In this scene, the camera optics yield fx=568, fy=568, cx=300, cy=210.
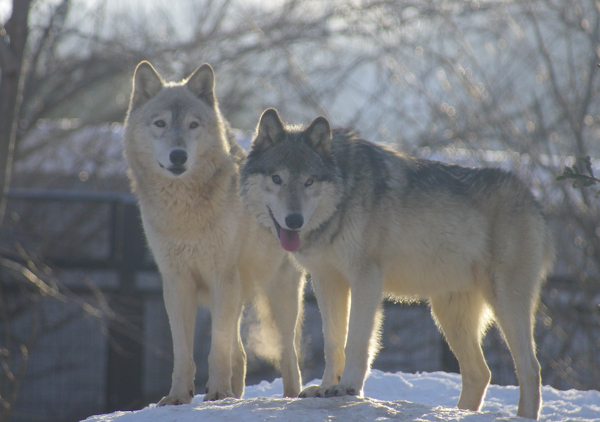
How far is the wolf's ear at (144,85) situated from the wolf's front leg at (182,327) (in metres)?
1.39

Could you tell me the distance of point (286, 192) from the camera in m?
3.53

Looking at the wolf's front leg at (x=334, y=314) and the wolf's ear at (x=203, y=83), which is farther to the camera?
the wolf's ear at (x=203, y=83)

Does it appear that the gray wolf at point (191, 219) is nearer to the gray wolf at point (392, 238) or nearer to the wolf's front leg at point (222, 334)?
the wolf's front leg at point (222, 334)

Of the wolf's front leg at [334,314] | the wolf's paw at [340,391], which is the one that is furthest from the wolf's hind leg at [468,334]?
the wolf's paw at [340,391]

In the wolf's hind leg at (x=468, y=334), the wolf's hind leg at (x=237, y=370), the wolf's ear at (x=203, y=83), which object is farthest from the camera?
the wolf's hind leg at (x=237, y=370)

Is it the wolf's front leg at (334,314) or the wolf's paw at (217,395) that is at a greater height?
the wolf's front leg at (334,314)

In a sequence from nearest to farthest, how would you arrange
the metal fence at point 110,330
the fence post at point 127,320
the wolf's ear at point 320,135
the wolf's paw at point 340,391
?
1. the wolf's paw at point 340,391
2. the wolf's ear at point 320,135
3. the fence post at point 127,320
4. the metal fence at point 110,330

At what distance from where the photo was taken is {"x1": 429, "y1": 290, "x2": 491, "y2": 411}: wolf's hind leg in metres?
4.38

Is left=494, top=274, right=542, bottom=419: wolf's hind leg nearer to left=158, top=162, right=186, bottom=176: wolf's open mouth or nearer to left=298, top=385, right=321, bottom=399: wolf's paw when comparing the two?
left=298, top=385, right=321, bottom=399: wolf's paw

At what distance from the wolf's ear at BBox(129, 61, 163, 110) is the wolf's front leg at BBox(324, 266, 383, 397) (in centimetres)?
223

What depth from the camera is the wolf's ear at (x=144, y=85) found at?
14.7 feet

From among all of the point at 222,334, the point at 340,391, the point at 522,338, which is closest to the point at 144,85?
the point at 222,334

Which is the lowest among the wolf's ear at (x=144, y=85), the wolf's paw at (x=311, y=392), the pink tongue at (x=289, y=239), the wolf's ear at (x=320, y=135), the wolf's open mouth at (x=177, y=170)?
the wolf's paw at (x=311, y=392)

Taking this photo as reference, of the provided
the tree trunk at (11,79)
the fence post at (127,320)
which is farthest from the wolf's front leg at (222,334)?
the fence post at (127,320)
